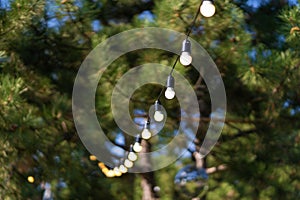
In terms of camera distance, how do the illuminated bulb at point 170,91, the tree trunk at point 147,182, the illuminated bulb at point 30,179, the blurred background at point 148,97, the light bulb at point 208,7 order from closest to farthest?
1. the light bulb at point 208,7
2. the illuminated bulb at point 170,91
3. the blurred background at point 148,97
4. the illuminated bulb at point 30,179
5. the tree trunk at point 147,182

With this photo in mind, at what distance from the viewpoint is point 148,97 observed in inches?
81.8

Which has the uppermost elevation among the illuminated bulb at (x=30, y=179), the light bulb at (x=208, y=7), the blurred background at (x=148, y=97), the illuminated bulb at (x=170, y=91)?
the light bulb at (x=208, y=7)

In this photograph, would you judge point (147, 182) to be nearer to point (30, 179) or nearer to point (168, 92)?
point (30, 179)

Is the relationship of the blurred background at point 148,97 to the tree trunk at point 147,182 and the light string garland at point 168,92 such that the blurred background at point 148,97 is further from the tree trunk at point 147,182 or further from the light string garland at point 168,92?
the light string garland at point 168,92

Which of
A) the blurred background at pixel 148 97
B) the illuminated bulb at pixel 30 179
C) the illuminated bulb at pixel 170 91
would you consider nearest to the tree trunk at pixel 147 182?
the blurred background at pixel 148 97

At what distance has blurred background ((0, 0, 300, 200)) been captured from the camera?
1939 mm

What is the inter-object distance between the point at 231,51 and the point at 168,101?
35cm

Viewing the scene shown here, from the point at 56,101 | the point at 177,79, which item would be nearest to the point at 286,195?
the point at 177,79

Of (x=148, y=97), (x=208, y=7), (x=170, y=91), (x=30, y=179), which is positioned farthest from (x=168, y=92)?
(x=30, y=179)

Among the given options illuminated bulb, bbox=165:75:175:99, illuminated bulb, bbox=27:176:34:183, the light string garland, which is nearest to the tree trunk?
the light string garland

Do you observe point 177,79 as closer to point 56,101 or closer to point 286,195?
point 56,101

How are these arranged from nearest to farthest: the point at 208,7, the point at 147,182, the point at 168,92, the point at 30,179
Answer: the point at 208,7 < the point at 168,92 < the point at 30,179 < the point at 147,182

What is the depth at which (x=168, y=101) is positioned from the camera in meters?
2.20

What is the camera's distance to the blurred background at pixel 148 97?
194cm
